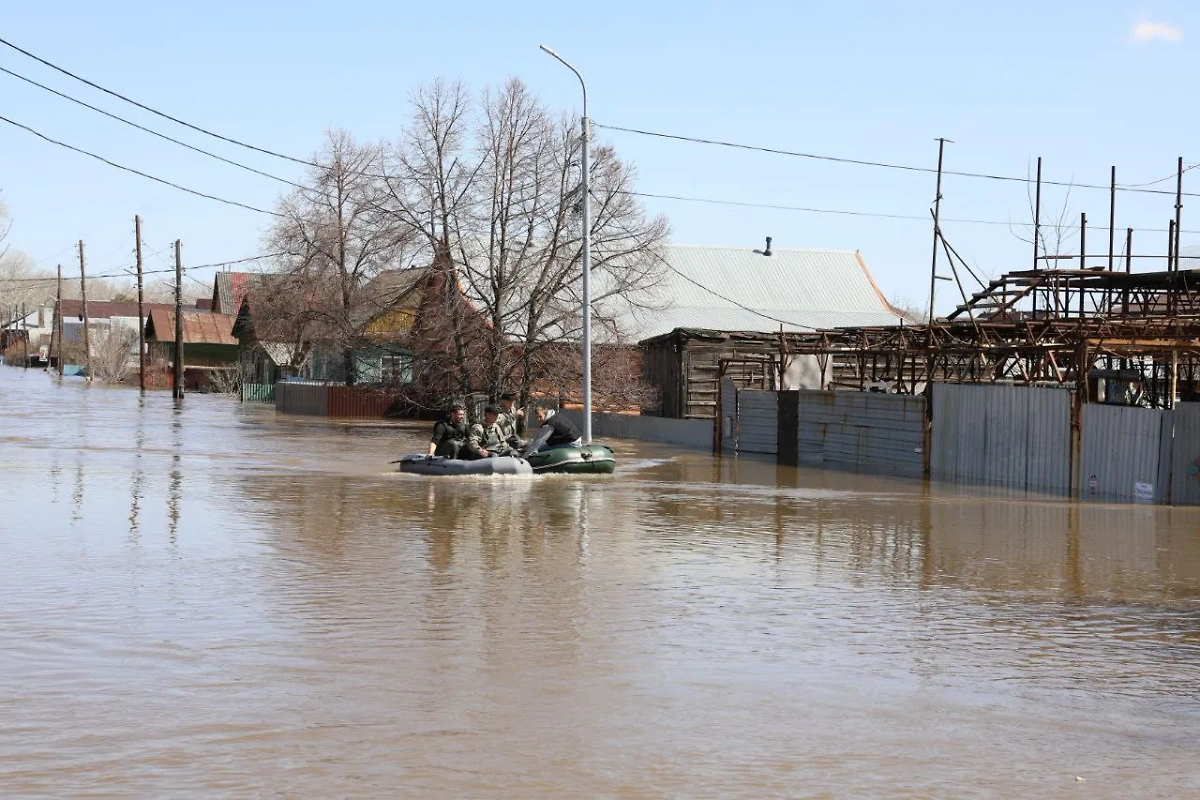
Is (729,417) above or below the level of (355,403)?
above

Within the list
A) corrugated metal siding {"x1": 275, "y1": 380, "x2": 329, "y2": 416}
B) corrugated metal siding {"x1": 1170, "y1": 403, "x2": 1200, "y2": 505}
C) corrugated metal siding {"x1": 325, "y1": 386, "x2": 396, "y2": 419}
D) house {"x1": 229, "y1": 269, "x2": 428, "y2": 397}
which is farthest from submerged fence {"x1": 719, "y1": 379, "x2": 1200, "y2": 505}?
corrugated metal siding {"x1": 275, "y1": 380, "x2": 329, "y2": 416}

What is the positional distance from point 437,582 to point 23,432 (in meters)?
31.6

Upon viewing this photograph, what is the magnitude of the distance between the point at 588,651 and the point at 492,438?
17803 mm

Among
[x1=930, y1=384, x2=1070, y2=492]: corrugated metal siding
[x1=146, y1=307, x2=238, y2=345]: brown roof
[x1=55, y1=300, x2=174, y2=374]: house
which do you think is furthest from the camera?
[x1=55, y1=300, x2=174, y2=374]: house

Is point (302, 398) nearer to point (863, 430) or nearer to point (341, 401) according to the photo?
point (341, 401)

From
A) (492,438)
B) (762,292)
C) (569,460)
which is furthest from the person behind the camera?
(762,292)

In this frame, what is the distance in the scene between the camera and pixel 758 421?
39.9 metres

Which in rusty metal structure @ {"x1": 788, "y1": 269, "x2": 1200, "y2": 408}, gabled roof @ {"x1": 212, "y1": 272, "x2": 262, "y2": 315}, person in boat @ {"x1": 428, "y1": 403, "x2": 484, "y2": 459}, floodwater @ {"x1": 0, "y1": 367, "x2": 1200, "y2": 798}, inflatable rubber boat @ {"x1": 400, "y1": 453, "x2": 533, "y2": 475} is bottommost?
floodwater @ {"x1": 0, "y1": 367, "x2": 1200, "y2": 798}

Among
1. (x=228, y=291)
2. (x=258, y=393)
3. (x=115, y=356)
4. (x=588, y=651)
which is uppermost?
(x=228, y=291)

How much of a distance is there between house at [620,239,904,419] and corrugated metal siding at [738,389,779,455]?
7595 mm

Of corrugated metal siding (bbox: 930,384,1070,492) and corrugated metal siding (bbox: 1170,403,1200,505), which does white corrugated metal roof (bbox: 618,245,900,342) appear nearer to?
corrugated metal siding (bbox: 930,384,1070,492)

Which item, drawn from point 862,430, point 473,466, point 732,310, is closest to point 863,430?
point 862,430

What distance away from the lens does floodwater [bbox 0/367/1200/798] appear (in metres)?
7.64

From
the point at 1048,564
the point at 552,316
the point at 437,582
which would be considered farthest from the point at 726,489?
the point at 552,316
